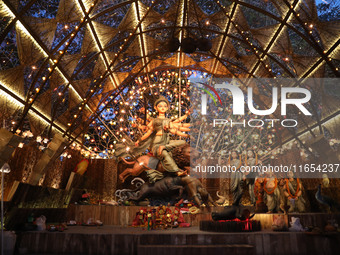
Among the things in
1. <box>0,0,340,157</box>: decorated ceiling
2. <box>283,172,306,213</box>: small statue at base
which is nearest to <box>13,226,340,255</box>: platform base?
<box>283,172,306,213</box>: small statue at base

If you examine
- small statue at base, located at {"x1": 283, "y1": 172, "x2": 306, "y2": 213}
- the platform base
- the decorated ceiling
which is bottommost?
the platform base

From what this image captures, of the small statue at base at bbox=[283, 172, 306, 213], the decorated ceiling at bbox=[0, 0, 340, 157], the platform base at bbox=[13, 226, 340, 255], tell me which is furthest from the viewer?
the small statue at base at bbox=[283, 172, 306, 213]

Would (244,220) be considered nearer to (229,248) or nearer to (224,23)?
(229,248)

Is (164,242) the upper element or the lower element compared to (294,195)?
lower

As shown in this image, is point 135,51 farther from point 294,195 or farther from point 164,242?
point 164,242

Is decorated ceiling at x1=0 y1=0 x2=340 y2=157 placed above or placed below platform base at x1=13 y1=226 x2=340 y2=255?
above

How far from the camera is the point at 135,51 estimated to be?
16047 millimetres

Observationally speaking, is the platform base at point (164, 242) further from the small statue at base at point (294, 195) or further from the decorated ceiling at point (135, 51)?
the decorated ceiling at point (135, 51)

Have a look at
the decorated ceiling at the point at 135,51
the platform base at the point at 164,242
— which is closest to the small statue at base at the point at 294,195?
the decorated ceiling at the point at 135,51

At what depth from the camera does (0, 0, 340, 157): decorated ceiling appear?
11.2m

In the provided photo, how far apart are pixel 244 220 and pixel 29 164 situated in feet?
22.4

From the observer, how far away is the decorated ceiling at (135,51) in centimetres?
1125

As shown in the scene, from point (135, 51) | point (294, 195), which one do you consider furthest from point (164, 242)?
point (135, 51)

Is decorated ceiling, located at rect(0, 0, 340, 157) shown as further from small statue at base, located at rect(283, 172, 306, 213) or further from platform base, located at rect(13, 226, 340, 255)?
platform base, located at rect(13, 226, 340, 255)
